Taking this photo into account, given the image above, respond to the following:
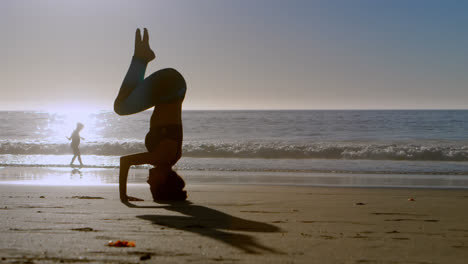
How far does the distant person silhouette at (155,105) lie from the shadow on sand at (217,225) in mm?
905

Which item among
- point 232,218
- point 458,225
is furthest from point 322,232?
point 458,225

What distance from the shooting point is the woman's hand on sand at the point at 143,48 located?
664 cm

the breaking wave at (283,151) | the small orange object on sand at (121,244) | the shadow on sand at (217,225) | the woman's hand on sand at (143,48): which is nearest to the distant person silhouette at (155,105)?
the woman's hand on sand at (143,48)

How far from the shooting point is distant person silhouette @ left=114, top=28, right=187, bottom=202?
6.44m

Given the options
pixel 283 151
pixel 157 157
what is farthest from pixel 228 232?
pixel 283 151

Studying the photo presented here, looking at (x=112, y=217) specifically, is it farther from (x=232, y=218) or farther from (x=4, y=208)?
(x=4, y=208)

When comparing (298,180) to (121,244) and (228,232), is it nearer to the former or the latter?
(228,232)

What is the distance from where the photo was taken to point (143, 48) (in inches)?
262

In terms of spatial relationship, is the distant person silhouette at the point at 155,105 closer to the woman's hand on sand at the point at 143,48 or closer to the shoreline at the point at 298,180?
the woman's hand on sand at the point at 143,48

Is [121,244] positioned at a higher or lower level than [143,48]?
lower

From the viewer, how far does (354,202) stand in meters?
7.60

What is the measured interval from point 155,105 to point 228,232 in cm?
276

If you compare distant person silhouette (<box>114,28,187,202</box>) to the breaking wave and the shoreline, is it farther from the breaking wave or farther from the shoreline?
the breaking wave

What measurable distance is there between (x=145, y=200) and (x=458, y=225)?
4179mm
